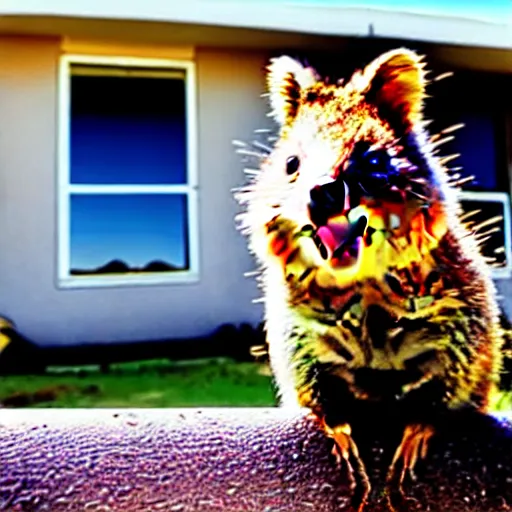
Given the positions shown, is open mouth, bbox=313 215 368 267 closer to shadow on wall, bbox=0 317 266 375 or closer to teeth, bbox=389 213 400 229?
teeth, bbox=389 213 400 229

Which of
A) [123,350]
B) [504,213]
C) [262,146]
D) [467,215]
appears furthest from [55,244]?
[504,213]

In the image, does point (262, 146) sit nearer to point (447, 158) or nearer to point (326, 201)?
point (326, 201)

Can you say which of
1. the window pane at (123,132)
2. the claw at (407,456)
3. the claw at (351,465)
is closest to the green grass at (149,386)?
the claw at (351,465)

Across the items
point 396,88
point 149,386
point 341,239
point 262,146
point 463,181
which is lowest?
point 149,386

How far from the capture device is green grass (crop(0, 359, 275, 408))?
1553 mm

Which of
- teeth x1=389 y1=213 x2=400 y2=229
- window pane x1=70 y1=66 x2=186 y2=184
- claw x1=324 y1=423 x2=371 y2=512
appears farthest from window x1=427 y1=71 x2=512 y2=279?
window pane x1=70 y1=66 x2=186 y2=184

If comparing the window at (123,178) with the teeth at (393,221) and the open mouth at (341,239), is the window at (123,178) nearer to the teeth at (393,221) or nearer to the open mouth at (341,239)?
the open mouth at (341,239)

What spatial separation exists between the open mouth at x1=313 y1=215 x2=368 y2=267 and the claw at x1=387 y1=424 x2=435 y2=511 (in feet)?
1.46

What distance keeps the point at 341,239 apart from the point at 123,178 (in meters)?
0.58

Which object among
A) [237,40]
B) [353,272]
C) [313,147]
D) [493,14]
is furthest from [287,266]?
[493,14]

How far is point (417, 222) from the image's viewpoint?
1565 millimetres

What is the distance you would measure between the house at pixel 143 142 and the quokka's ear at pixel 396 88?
0.21 ft

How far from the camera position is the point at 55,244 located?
5.29ft

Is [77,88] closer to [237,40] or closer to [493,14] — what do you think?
[237,40]
